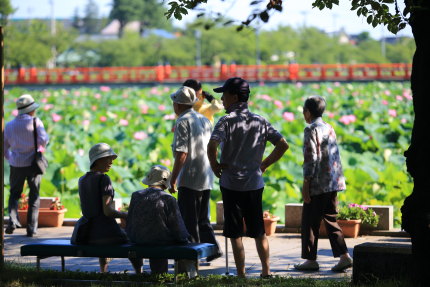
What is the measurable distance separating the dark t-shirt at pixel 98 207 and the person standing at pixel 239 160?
2.35 ft

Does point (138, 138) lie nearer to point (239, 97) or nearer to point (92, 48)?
point (239, 97)

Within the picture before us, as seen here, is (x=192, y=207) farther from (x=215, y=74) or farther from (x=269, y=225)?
(x=215, y=74)

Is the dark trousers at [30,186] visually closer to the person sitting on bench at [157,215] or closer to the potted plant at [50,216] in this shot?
the potted plant at [50,216]

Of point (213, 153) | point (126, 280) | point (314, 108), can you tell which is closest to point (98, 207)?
point (126, 280)

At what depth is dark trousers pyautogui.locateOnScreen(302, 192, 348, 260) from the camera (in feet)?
21.7

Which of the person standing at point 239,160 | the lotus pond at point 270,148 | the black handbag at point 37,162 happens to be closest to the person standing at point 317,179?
the person standing at point 239,160

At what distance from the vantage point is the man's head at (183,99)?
21.3ft

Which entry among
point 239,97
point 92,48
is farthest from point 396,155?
point 92,48

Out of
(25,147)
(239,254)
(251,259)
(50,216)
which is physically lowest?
(251,259)

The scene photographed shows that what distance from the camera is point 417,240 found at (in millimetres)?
5168

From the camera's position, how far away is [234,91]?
229 inches

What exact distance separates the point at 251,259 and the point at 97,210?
1.84 metres

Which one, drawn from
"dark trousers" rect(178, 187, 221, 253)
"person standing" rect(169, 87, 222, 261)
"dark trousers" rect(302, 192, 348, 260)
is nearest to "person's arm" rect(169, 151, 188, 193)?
"person standing" rect(169, 87, 222, 261)

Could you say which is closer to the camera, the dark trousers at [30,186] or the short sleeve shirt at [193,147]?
the short sleeve shirt at [193,147]
